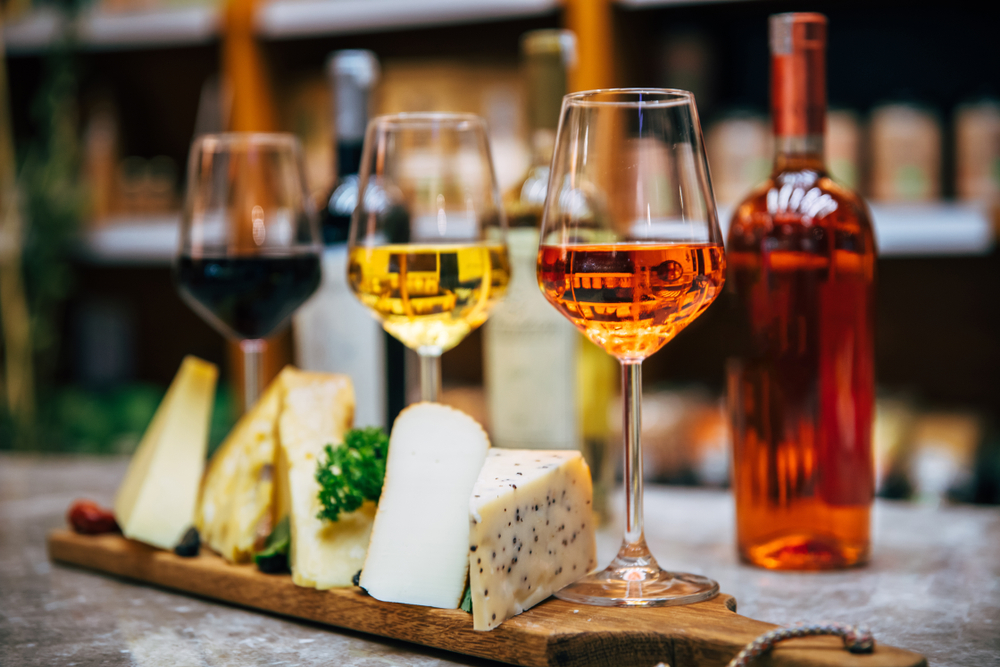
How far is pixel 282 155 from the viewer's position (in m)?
0.84

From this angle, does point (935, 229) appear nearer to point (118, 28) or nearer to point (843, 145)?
point (843, 145)

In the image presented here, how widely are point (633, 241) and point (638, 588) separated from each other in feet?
0.68

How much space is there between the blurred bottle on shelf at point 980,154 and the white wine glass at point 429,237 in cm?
98

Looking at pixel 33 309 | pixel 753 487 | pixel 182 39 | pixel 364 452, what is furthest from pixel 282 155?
pixel 33 309

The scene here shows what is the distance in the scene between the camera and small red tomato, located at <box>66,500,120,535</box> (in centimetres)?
76

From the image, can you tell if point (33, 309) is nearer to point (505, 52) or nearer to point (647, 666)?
point (505, 52)

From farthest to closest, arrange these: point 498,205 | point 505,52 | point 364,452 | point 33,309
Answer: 1. point 33,309
2. point 505,52
3. point 498,205
4. point 364,452

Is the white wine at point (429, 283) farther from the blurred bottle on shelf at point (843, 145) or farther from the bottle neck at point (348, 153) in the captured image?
the blurred bottle on shelf at point (843, 145)

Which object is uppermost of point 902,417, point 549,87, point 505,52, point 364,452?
point 505,52

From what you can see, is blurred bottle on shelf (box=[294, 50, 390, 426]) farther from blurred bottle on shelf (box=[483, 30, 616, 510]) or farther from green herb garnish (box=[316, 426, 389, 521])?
green herb garnish (box=[316, 426, 389, 521])

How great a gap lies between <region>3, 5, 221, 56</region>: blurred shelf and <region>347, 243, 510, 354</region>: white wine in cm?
132

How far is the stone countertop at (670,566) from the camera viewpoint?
56 cm

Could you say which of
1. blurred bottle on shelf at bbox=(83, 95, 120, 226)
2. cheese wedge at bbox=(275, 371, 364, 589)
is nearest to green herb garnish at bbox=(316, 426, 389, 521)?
cheese wedge at bbox=(275, 371, 364, 589)

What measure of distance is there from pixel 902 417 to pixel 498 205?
1.01 m
